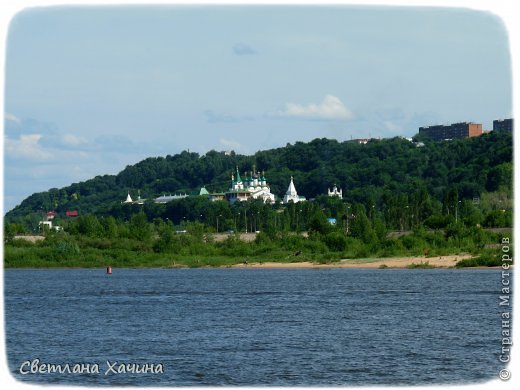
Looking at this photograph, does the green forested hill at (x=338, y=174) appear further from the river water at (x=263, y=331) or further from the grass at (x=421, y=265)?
the river water at (x=263, y=331)

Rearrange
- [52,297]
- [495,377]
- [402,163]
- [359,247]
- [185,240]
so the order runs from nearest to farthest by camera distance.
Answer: [495,377] → [52,297] → [359,247] → [185,240] → [402,163]

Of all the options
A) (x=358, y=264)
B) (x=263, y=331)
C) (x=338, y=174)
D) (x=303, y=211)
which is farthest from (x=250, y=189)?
(x=263, y=331)

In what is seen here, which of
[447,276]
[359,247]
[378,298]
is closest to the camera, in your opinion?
[378,298]

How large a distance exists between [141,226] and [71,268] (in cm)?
1105

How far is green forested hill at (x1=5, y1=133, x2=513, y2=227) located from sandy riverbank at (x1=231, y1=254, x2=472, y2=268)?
2276 centimetres

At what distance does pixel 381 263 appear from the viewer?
7862 centimetres

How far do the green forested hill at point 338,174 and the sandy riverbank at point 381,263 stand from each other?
22.8 meters

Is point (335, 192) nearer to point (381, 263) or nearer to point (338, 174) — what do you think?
point (338, 174)

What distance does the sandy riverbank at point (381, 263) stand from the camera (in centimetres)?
7447

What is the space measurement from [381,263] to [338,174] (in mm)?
81952

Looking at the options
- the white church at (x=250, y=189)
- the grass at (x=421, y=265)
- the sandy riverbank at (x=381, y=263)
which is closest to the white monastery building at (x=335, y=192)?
the white church at (x=250, y=189)

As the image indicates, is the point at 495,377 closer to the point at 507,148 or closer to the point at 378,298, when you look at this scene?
the point at 378,298

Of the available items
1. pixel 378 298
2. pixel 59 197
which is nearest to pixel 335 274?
pixel 378 298

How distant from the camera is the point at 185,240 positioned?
9350cm
